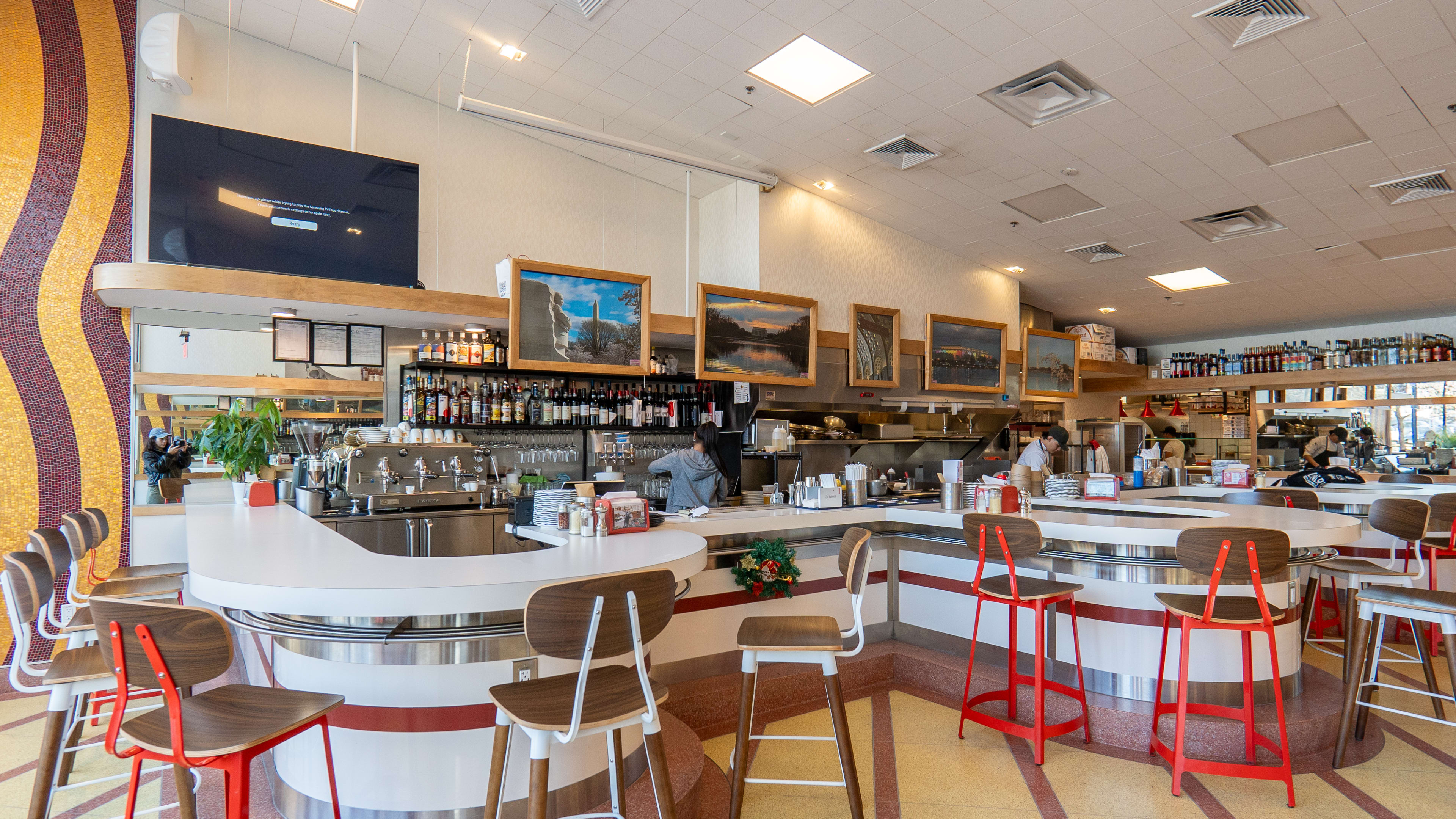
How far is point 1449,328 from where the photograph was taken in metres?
9.07

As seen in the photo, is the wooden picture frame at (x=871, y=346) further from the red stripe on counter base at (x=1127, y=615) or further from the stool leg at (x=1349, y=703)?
the stool leg at (x=1349, y=703)

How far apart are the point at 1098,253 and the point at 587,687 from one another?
7502mm

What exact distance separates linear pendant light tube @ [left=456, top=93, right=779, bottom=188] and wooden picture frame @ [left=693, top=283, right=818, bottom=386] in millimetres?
975

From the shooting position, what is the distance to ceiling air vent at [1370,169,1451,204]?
18.0 feet

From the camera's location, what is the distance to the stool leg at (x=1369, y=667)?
3271mm

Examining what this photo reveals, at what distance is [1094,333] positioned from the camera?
A: 1033 cm

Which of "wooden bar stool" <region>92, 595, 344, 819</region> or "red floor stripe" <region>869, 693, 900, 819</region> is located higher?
"wooden bar stool" <region>92, 595, 344, 819</region>

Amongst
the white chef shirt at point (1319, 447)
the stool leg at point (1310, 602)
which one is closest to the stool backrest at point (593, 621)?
the stool leg at point (1310, 602)

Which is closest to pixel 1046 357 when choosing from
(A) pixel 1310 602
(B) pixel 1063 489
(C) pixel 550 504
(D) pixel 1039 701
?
(B) pixel 1063 489

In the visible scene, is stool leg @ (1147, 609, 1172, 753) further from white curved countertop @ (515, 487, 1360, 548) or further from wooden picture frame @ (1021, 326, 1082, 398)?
wooden picture frame @ (1021, 326, 1082, 398)

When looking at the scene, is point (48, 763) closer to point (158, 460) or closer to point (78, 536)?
point (78, 536)

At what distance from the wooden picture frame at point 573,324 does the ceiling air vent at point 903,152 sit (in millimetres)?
2203

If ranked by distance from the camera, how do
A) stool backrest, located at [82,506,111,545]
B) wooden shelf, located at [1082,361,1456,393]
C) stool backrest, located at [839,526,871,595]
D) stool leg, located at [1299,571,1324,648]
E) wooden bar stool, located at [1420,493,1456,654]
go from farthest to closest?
wooden shelf, located at [1082,361,1456,393] < stool leg, located at [1299,571,1324,648] < wooden bar stool, located at [1420,493,1456,654] < stool backrest, located at [82,506,111,545] < stool backrest, located at [839,526,871,595]

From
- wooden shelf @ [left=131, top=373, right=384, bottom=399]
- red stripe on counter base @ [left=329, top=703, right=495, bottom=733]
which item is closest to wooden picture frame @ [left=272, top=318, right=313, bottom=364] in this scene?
wooden shelf @ [left=131, top=373, right=384, bottom=399]
